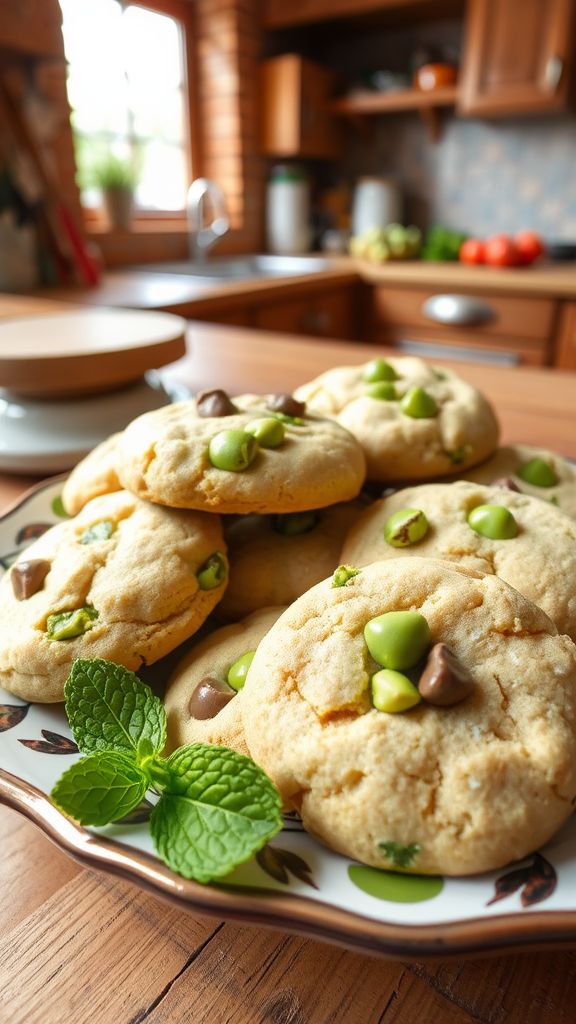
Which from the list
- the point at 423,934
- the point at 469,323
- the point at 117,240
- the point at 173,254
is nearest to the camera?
the point at 423,934

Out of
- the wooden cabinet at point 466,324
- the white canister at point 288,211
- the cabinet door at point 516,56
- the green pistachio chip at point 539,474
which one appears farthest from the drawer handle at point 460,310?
the green pistachio chip at point 539,474

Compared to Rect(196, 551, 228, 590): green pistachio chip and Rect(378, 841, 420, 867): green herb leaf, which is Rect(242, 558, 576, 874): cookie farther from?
Rect(196, 551, 228, 590): green pistachio chip

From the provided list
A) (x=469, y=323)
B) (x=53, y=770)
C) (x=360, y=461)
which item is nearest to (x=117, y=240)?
(x=469, y=323)

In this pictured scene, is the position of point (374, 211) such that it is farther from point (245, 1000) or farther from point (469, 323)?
point (245, 1000)

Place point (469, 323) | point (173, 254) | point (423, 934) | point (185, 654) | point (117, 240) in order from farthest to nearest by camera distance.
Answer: point (173, 254) < point (117, 240) < point (469, 323) < point (185, 654) < point (423, 934)

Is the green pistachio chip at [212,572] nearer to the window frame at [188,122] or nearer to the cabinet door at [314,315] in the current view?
the cabinet door at [314,315]
